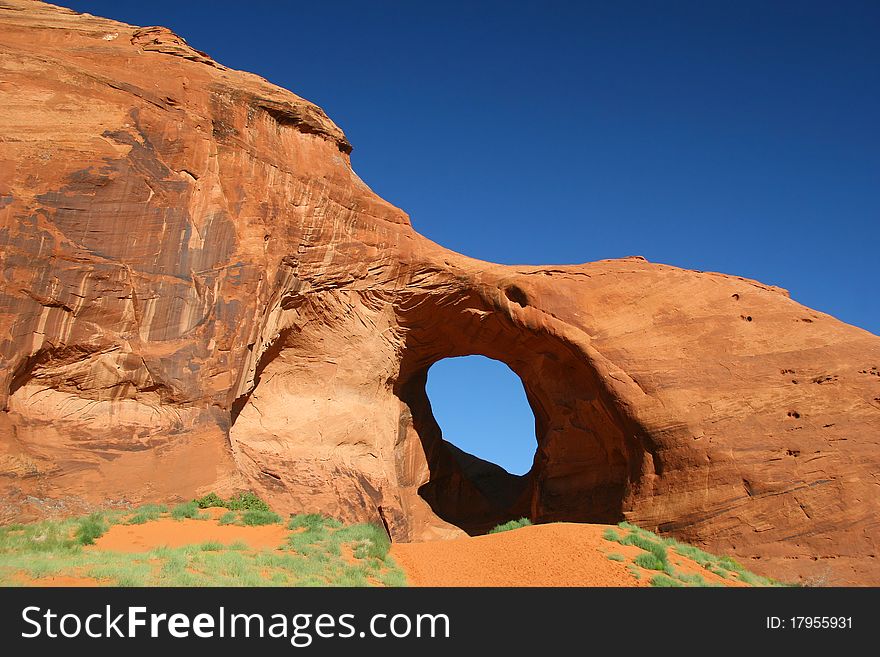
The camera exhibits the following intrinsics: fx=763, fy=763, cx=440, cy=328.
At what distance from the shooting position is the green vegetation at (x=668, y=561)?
13242 millimetres

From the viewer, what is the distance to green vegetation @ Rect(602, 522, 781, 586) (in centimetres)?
1324

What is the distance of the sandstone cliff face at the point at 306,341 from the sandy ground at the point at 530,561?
12.1ft

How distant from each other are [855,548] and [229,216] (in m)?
15.2

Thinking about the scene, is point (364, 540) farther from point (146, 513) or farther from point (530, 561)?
point (146, 513)

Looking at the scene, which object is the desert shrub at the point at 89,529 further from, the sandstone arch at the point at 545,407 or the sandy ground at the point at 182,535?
the sandstone arch at the point at 545,407

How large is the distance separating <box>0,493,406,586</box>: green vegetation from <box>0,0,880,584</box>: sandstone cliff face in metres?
1.06

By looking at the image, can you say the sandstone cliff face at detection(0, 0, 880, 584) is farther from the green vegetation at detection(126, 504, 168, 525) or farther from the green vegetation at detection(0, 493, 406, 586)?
the green vegetation at detection(0, 493, 406, 586)

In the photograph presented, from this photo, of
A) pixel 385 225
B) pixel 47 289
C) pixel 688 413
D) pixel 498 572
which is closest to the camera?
pixel 498 572

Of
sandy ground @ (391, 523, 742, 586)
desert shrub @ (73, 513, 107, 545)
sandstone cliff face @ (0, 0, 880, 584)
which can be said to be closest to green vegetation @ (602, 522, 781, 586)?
sandy ground @ (391, 523, 742, 586)

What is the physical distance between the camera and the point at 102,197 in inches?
607

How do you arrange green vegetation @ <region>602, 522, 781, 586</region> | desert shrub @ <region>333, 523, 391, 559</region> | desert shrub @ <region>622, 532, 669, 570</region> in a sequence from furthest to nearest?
Answer: 1. desert shrub @ <region>622, 532, 669, 570</region>
2. green vegetation @ <region>602, 522, 781, 586</region>
3. desert shrub @ <region>333, 523, 391, 559</region>
